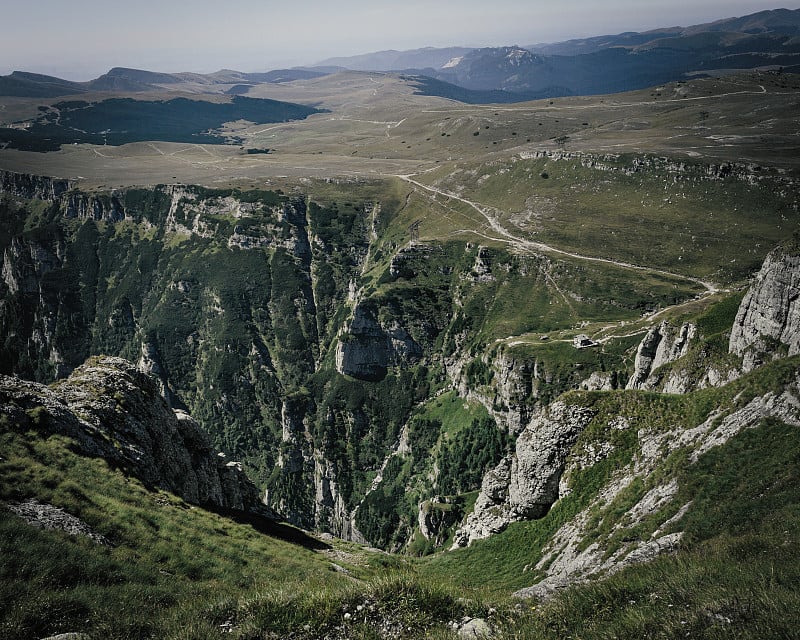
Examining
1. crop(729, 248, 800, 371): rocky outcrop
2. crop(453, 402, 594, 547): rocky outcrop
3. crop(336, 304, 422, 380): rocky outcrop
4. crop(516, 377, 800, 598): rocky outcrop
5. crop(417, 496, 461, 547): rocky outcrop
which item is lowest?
crop(417, 496, 461, 547): rocky outcrop

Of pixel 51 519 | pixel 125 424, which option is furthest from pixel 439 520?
pixel 51 519

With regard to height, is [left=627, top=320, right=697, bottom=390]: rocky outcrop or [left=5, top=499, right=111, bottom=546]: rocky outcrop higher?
[left=5, top=499, right=111, bottom=546]: rocky outcrop

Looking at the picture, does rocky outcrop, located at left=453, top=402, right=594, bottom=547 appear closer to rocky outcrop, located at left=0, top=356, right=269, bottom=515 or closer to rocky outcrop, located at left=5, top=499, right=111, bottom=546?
rocky outcrop, located at left=0, top=356, right=269, bottom=515

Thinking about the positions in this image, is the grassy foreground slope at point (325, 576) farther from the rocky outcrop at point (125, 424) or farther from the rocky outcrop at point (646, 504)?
the rocky outcrop at point (125, 424)

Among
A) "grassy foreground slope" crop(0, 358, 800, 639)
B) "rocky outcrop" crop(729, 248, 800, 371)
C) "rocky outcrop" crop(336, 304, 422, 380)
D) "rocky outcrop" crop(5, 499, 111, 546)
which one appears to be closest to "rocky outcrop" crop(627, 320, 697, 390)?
"rocky outcrop" crop(729, 248, 800, 371)

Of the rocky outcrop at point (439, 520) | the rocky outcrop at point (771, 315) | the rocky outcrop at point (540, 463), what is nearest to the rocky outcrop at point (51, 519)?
the rocky outcrop at point (540, 463)

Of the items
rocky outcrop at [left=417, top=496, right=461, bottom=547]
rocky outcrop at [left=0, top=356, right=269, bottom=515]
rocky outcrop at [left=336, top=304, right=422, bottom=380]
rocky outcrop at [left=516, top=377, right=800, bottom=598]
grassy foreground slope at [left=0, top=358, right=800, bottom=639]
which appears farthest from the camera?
rocky outcrop at [left=336, top=304, right=422, bottom=380]

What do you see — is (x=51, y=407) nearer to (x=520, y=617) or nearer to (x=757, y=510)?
(x=520, y=617)

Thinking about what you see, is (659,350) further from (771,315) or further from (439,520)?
(439,520)
